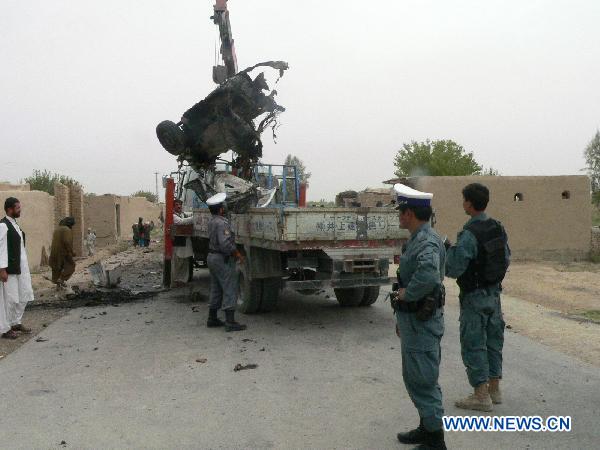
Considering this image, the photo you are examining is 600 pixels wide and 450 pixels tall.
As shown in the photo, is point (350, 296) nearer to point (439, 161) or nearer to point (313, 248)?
point (313, 248)

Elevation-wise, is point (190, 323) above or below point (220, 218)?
below

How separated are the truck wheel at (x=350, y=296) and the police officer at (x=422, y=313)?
5.00 meters

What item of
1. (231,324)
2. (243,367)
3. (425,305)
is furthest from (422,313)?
(231,324)

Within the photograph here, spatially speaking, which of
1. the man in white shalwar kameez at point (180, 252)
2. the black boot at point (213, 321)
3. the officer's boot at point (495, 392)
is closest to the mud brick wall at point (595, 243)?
the man in white shalwar kameez at point (180, 252)

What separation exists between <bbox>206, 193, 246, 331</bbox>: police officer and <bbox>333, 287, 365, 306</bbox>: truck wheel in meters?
2.06

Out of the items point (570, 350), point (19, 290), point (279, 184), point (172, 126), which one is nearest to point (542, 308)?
point (570, 350)

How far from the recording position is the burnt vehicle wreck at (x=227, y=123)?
880 cm

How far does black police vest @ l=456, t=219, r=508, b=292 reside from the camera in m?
3.99

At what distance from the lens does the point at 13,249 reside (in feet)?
21.9

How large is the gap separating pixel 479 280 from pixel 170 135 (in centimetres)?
659

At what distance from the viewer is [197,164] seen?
9.80 m

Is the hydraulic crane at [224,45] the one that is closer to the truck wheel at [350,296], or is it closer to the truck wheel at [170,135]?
the truck wheel at [170,135]

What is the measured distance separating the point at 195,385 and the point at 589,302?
7.76m

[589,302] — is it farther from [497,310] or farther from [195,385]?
[195,385]
